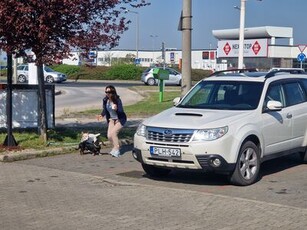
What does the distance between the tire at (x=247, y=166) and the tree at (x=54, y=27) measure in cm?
429

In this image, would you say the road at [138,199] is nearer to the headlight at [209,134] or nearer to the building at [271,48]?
the headlight at [209,134]

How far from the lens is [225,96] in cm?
1032

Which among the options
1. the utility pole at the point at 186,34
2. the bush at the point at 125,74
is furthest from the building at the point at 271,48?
the utility pole at the point at 186,34

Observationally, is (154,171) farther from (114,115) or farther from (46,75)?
(46,75)

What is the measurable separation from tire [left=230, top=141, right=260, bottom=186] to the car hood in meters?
0.48

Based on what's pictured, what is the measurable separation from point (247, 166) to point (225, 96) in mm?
1443

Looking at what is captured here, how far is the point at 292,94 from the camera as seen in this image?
10.9 metres

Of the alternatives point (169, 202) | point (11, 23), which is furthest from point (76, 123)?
point (169, 202)

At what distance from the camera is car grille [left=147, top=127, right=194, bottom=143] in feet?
29.6

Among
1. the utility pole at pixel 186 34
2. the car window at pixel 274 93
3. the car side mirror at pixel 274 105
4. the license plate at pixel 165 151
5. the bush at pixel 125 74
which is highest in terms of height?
the utility pole at pixel 186 34

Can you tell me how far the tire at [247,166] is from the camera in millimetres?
9172

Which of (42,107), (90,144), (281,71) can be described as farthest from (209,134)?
(42,107)

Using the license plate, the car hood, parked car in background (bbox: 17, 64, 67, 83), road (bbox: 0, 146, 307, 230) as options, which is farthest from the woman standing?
parked car in background (bbox: 17, 64, 67, 83)

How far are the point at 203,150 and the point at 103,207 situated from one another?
1822mm
